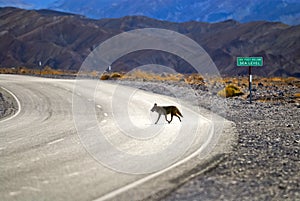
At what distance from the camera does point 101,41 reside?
5344 inches

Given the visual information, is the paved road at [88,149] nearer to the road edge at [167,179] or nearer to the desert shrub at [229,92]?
the road edge at [167,179]

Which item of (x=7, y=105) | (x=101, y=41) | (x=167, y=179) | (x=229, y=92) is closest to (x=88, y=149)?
(x=167, y=179)

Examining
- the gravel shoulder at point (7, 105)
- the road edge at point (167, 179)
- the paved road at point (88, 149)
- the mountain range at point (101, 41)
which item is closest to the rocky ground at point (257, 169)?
the road edge at point (167, 179)

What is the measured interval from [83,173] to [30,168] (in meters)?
1.04

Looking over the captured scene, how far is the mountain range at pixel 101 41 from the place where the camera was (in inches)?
4387

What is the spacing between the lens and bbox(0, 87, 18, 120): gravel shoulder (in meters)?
18.2

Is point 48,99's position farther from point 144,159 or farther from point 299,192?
point 299,192

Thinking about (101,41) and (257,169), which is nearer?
(257,169)

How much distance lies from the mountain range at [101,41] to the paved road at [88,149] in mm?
88740

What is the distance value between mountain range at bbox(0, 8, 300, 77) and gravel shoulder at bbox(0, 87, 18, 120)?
8187 cm

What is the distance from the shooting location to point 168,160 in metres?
8.71

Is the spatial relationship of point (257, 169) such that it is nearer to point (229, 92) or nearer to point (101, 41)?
point (229, 92)

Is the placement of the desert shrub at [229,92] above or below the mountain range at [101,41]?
below

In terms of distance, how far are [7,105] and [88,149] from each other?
13042mm
